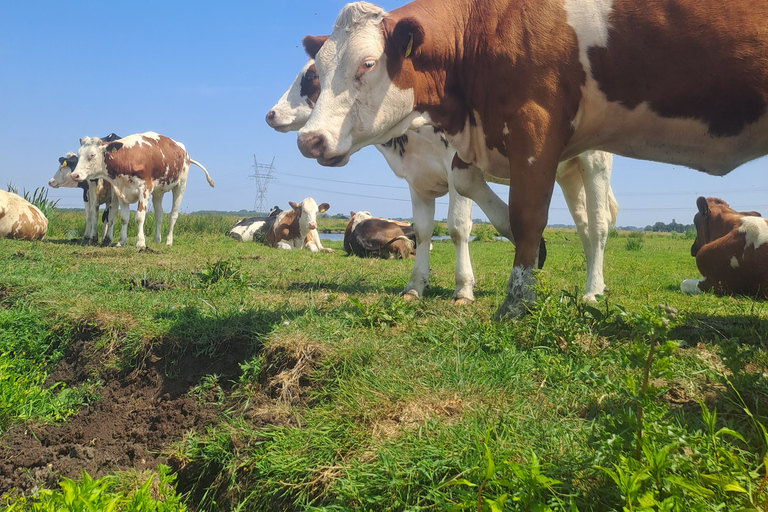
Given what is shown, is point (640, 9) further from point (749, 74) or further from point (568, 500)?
point (568, 500)

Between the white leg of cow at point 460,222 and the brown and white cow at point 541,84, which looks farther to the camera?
the white leg of cow at point 460,222

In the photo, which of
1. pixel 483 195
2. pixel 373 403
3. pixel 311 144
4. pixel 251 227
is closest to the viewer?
pixel 373 403

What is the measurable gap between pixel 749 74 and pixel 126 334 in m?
4.32

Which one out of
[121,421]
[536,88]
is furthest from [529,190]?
[121,421]

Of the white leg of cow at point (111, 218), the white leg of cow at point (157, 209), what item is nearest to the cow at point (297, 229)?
the white leg of cow at point (157, 209)

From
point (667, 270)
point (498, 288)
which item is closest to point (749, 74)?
point (498, 288)

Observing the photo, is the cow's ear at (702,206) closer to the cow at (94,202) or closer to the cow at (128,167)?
the cow at (128,167)

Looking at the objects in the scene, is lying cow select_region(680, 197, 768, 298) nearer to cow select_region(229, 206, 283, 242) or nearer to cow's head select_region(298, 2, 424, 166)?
cow's head select_region(298, 2, 424, 166)

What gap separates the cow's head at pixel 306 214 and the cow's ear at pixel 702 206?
35.9 feet

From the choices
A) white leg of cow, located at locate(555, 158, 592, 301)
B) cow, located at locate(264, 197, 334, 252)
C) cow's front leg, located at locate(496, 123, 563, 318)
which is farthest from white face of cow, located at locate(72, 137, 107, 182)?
cow's front leg, located at locate(496, 123, 563, 318)

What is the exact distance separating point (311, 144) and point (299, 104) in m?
3.81

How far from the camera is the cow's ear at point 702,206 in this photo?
7.18 meters

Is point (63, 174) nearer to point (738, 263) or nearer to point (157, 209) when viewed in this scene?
point (157, 209)

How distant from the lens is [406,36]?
3.42m
